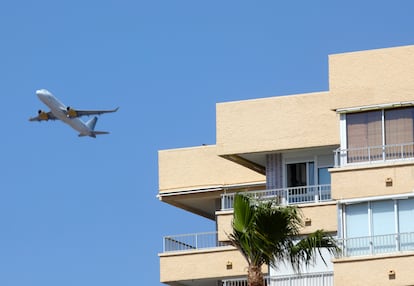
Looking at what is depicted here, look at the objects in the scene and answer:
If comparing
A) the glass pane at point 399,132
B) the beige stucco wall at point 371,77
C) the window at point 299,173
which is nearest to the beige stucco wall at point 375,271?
the glass pane at point 399,132

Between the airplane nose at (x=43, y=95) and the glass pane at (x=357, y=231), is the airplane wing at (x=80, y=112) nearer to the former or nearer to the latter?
the airplane nose at (x=43, y=95)

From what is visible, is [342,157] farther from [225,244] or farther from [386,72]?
[225,244]

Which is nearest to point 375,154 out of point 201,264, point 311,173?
point 311,173

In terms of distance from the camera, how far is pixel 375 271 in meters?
39.8

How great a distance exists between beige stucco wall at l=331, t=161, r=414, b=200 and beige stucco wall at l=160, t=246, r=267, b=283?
6.75 m

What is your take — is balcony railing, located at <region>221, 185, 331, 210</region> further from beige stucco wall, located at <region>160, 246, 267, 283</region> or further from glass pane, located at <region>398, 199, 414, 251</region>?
glass pane, located at <region>398, 199, 414, 251</region>

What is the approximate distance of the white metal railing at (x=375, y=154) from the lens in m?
41.6

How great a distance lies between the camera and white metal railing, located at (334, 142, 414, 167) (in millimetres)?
41625

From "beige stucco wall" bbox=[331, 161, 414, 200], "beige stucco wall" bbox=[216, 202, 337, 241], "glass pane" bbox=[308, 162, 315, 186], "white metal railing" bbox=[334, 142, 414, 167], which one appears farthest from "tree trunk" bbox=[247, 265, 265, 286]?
"glass pane" bbox=[308, 162, 315, 186]

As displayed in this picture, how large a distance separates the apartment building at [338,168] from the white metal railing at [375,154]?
3 cm

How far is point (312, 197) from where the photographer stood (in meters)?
46.1

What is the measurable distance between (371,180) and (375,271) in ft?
9.81

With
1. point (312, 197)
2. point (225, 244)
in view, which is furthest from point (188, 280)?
point (312, 197)

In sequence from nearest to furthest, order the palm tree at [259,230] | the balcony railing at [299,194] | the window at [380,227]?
the palm tree at [259,230]
the window at [380,227]
the balcony railing at [299,194]
